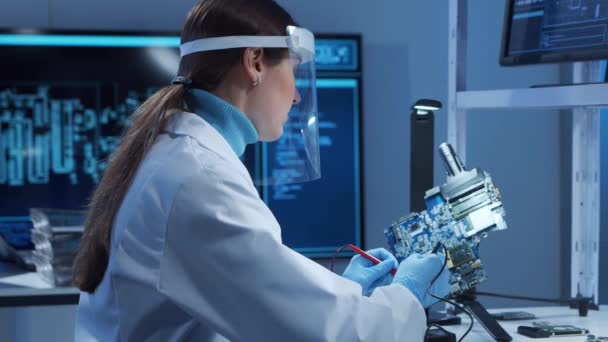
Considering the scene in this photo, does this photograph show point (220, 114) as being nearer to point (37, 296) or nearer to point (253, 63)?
point (253, 63)

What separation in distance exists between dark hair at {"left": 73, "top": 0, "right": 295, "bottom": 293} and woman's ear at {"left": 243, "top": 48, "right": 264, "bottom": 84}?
0.01 m

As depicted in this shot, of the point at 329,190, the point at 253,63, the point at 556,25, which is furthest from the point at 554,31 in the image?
the point at 329,190

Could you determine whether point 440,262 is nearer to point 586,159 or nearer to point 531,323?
point 531,323

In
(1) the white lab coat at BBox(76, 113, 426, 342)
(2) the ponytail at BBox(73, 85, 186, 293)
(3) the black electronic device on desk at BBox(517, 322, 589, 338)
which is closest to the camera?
(1) the white lab coat at BBox(76, 113, 426, 342)

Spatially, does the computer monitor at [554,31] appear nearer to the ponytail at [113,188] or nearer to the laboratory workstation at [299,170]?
the laboratory workstation at [299,170]

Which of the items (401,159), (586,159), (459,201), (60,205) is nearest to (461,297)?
(459,201)

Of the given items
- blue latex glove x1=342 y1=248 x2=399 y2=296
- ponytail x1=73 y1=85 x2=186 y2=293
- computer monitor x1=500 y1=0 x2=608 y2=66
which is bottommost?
blue latex glove x1=342 y1=248 x2=399 y2=296

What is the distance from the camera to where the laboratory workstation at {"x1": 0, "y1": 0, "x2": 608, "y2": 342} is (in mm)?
1236

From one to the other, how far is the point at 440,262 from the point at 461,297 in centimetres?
52

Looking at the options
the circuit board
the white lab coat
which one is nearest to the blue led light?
the circuit board

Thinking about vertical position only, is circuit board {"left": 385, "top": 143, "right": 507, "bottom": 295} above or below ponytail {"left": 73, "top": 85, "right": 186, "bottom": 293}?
below

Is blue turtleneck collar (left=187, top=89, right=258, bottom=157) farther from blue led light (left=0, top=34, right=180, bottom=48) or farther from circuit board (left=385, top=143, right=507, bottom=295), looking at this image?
blue led light (left=0, top=34, right=180, bottom=48)

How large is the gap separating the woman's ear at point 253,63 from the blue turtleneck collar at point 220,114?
0.07 meters

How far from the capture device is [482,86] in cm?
372
